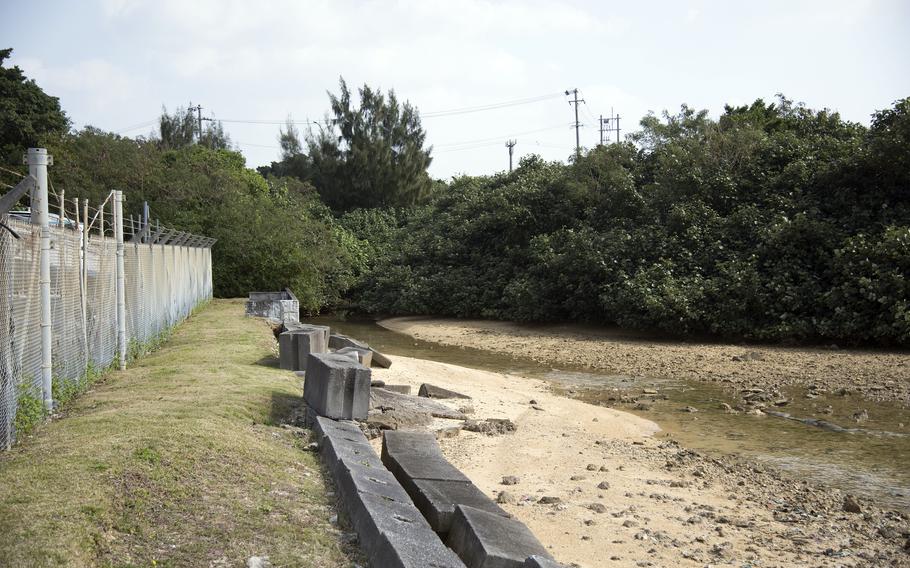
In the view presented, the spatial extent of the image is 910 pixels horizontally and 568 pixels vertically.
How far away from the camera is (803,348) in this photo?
21000 mm

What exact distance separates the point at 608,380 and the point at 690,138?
15344mm

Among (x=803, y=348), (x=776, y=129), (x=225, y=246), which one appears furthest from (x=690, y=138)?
(x=225, y=246)

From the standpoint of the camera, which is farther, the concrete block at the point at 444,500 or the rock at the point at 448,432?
the rock at the point at 448,432

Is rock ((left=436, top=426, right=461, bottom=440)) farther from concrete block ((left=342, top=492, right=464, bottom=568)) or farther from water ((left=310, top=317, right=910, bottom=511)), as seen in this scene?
concrete block ((left=342, top=492, right=464, bottom=568))

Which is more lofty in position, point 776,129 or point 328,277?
point 776,129

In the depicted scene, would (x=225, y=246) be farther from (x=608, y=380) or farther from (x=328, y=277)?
(x=608, y=380)

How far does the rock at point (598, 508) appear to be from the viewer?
25.9 feet

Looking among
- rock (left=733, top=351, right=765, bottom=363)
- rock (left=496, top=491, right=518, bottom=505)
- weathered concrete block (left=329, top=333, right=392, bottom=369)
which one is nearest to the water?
rock (left=733, top=351, right=765, bottom=363)

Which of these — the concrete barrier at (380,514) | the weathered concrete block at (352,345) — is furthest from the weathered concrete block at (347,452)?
the weathered concrete block at (352,345)

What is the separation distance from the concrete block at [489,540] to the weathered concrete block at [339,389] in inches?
136

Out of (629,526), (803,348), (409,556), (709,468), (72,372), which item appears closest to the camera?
(409,556)

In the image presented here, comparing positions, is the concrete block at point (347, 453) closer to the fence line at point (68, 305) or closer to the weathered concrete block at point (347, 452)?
the weathered concrete block at point (347, 452)

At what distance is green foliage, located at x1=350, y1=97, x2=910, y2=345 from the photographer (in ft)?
71.4

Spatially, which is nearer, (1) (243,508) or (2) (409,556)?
(2) (409,556)
